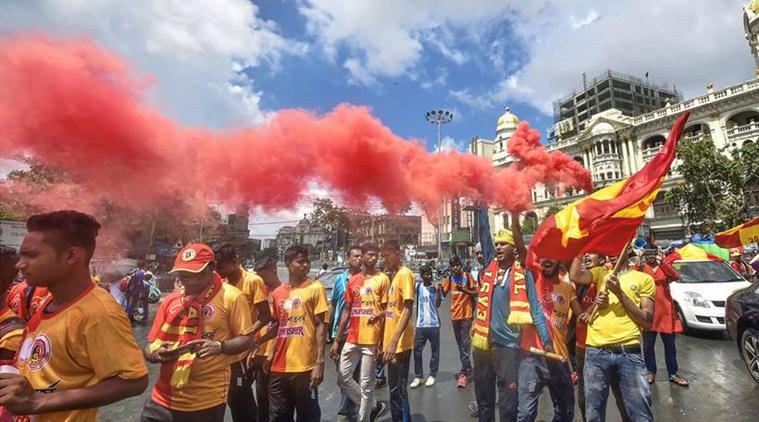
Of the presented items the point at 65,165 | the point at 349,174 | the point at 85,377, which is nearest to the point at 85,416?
the point at 85,377

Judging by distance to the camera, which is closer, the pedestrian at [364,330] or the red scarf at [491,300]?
the red scarf at [491,300]

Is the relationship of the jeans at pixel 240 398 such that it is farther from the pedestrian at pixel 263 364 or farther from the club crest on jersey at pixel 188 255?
the club crest on jersey at pixel 188 255

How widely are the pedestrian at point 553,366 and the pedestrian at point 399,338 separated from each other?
123cm

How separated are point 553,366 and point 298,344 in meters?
2.50

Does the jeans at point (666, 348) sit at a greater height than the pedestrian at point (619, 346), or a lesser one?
lesser

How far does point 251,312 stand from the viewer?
3.98 m

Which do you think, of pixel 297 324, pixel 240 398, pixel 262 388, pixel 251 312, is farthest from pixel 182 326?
pixel 262 388

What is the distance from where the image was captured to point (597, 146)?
47.5 metres

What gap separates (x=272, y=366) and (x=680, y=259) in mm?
9727

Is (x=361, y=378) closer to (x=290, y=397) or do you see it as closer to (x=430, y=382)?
(x=290, y=397)

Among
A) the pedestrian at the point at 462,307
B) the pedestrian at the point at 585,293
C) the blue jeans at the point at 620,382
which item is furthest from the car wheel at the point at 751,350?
the pedestrian at the point at 462,307

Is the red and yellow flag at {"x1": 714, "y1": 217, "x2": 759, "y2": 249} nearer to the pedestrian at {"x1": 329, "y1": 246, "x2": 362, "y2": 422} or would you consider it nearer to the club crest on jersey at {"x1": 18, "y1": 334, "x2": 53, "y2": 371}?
the pedestrian at {"x1": 329, "y1": 246, "x2": 362, "y2": 422}

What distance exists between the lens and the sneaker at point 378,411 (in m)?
4.45

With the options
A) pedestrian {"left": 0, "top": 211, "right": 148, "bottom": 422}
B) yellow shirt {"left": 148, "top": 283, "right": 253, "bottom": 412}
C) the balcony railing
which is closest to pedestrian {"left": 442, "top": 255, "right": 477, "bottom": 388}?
yellow shirt {"left": 148, "top": 283, "right": 253, "bottom": 412}
